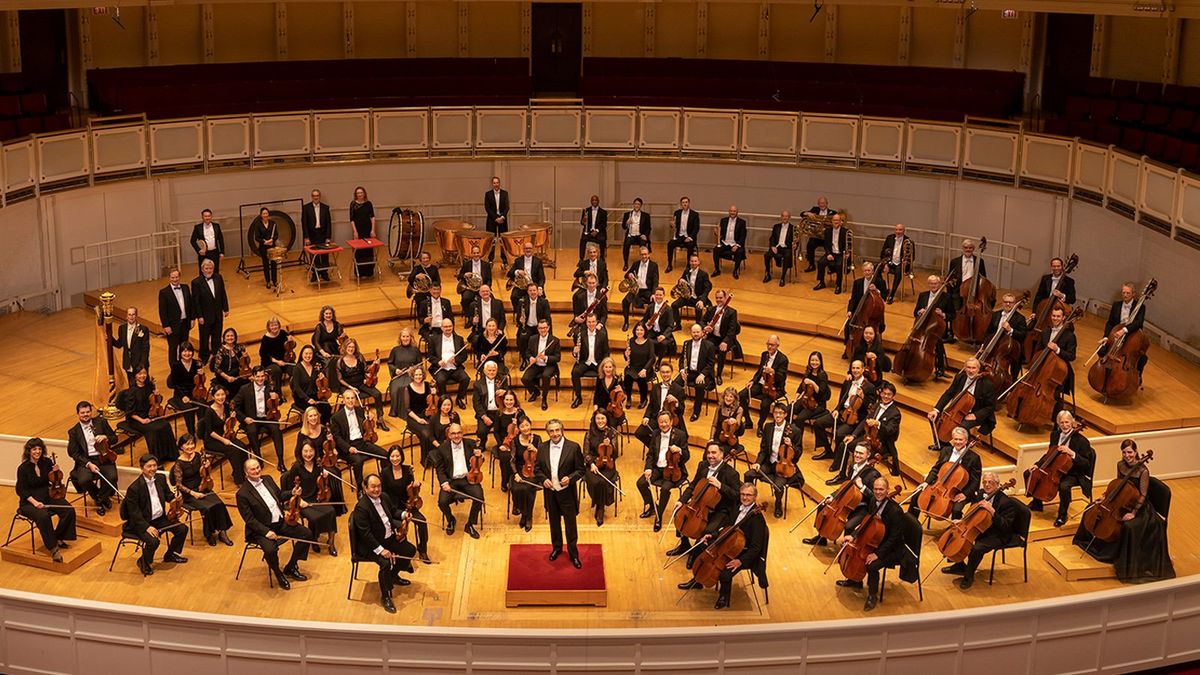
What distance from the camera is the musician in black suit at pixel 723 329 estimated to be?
15.5 meters

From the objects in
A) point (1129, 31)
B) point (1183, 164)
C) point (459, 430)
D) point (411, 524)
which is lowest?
point (411, 524)

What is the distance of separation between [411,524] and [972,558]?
15.4 feet

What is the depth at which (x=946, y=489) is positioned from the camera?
12.5 meters

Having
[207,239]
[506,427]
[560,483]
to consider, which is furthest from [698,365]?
[207,239]

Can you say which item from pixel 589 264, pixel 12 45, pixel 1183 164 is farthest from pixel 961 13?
pixel 12 45

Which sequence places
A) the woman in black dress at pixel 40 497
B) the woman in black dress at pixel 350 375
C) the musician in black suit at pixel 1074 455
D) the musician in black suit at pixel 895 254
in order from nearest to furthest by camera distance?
the woman in black dress at pixel 40 497 < the musician in black suit at pixel 1074 455 < the woman in black dress at pixel 350 375 < the musician in black suit at pixel 895 254

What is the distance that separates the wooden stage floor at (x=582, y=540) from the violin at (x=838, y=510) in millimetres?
374

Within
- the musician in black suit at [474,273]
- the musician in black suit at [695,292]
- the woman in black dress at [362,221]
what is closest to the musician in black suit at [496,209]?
the woman in black dress at [362,221]

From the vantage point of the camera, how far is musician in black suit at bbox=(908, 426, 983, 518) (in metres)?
12.4

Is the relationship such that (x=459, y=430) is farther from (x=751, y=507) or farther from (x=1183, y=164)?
(x=1183, y=164)

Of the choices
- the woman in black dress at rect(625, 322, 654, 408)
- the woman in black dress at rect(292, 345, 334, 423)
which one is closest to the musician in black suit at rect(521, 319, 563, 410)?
the woman in black dress at rect(625, 322, 654, 408)

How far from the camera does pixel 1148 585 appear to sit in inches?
449

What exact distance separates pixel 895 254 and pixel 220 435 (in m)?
7.80

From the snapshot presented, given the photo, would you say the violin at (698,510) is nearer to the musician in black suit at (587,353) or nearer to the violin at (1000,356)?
the musician in black suit at (587,353)
